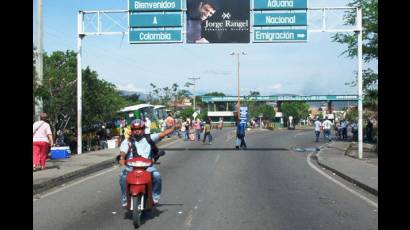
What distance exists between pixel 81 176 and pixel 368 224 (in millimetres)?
9526

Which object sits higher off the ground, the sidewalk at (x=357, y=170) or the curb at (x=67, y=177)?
the sidewalk at (x=357, y=170)

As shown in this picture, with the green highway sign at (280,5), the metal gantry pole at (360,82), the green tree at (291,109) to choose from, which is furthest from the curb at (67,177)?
the green tree at (291,109)

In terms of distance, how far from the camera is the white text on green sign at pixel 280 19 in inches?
880

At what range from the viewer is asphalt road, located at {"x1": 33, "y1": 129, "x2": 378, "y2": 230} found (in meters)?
8.42

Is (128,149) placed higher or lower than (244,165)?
higher

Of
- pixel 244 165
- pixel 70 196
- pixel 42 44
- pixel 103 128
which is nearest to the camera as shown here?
pixel 70 196

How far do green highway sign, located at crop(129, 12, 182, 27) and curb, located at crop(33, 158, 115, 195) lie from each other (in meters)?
6.25

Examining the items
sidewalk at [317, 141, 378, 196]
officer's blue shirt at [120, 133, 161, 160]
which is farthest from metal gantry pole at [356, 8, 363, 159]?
officer's blue shirt at [120, 133, 161, 160]

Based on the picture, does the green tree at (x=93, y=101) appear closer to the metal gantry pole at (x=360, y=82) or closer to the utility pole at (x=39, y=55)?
the utility pole at (x=39, y=55)

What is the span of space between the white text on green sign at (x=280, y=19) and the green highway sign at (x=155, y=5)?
3346 millimetres

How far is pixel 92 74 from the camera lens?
35.0 metres
